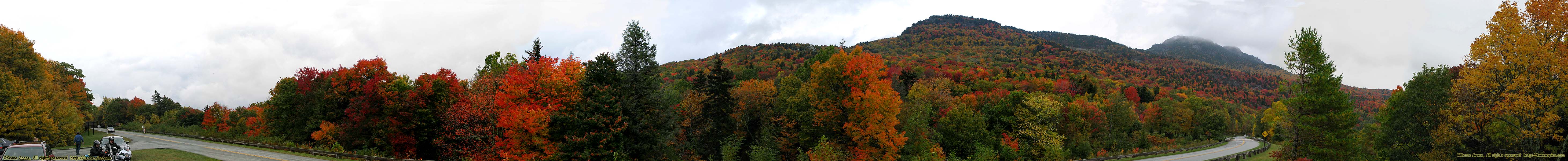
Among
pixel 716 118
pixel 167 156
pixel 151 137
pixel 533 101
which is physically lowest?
pixel 167 156

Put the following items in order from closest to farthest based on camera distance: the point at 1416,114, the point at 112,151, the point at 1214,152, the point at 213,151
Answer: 1. the point at 112,151
2. the point at 1416,114
3. the point at 213,151
4. the point at 1214,152

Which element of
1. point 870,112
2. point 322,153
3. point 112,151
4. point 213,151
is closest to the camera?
point 112,151

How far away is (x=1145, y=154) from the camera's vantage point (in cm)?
4997

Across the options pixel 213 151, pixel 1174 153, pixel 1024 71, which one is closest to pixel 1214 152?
pixel 1174 153

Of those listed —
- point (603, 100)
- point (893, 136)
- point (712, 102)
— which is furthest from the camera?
point (712, 102)

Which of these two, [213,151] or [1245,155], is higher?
[213,151]

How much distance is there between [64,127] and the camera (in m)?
38.5

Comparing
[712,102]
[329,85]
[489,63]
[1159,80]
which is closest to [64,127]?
[329,85]

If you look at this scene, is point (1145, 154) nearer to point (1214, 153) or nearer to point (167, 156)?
point (1214, 153)

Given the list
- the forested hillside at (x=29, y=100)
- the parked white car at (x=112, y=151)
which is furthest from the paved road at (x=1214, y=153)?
the forested hillside at (x=29, y=100)

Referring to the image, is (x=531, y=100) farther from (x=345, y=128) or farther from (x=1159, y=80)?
(x=1159, y=80)

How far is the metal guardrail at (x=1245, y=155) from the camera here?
147 ft

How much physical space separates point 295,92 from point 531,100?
22998 mm

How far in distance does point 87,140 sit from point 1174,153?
290 ft
